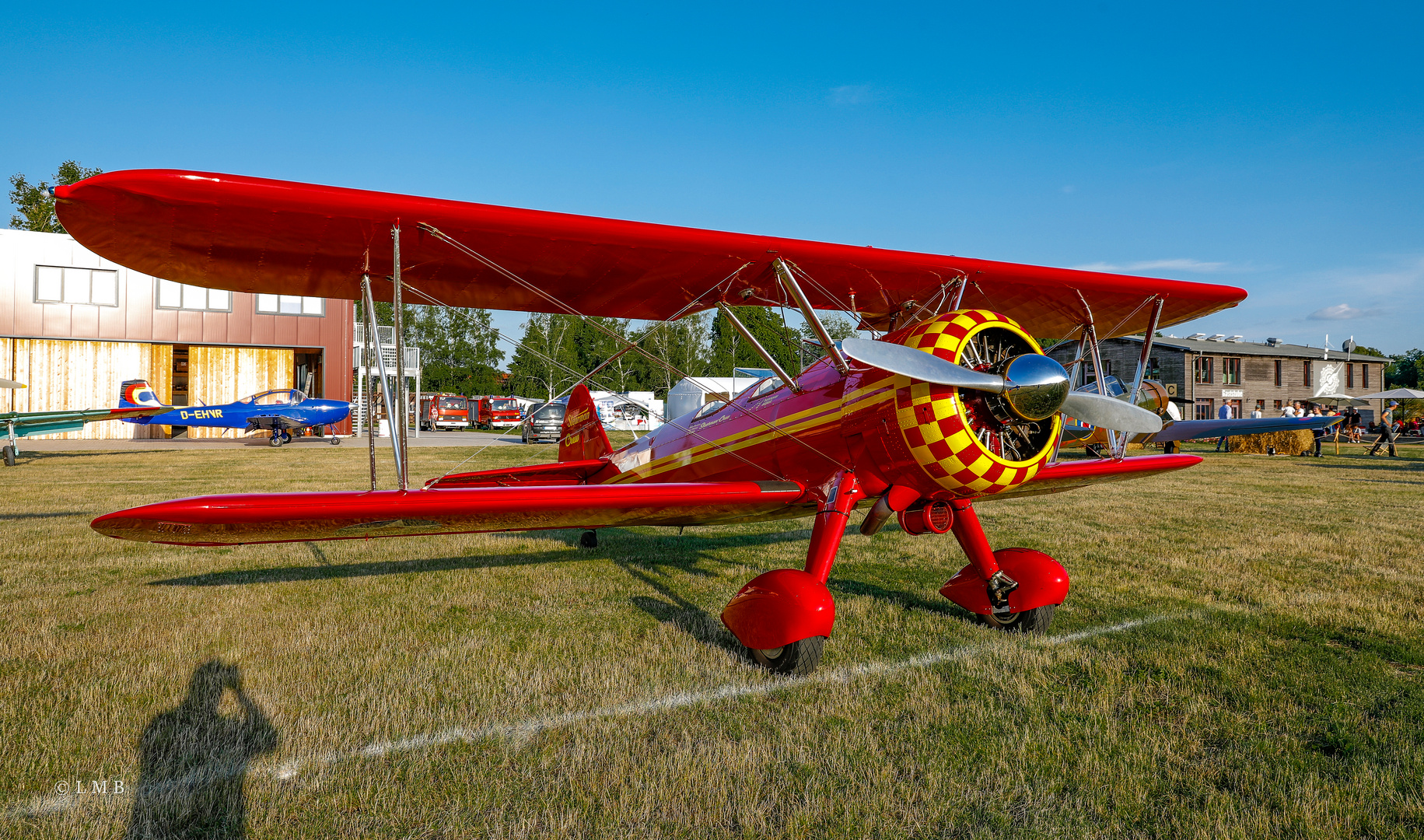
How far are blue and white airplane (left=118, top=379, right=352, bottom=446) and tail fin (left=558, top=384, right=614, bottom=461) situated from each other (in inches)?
848

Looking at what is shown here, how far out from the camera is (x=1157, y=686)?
362 cm

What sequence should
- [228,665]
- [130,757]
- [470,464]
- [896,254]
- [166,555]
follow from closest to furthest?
[130,757], [228,665], [896,254], [166,555], [470,464]

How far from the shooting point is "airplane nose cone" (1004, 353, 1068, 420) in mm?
3760

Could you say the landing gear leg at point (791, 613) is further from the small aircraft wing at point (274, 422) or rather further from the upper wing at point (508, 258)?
the small aircraft wing at point (274, 422)

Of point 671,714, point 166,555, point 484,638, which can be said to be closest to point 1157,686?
point 671,714

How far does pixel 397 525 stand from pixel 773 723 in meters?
2.04

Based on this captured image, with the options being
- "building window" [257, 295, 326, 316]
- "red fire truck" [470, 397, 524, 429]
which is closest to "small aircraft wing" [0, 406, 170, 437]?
"building window" [257, 295, 326, 316]

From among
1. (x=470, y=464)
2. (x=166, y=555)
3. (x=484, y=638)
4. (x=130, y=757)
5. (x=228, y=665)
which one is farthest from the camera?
(x=470, y=464)

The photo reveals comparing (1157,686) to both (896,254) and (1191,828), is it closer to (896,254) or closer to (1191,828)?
(1191,828)

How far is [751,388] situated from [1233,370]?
48.4m

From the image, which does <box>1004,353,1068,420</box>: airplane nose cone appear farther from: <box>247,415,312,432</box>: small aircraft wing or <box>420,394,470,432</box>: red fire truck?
<box>420,394,470,432</box>: red fire truck

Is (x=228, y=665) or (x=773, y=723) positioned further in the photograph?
(x=228, y=665)

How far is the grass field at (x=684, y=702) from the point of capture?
8.29ft

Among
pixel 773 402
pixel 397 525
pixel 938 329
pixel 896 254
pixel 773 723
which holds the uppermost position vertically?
pixel 896 254
